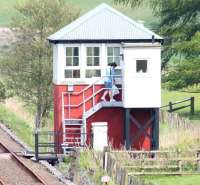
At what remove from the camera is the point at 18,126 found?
43.8 meters

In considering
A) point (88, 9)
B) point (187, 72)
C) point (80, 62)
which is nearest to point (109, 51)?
point (80, 62)

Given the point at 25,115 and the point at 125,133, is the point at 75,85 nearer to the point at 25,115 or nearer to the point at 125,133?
the point at 125,133

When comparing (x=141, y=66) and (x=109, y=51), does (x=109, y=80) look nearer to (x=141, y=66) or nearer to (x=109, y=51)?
(x=109, y=51)

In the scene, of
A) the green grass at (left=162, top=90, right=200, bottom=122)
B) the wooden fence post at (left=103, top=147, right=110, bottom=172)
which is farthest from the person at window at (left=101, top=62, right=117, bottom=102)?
the green grass at (left=162, top=90, right=200, bottom=122)

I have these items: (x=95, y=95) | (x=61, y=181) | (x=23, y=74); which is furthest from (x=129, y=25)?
(x=23, y=74)

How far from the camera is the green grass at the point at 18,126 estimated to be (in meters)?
40.7

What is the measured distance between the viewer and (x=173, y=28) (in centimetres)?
5169

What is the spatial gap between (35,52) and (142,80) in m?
16.4

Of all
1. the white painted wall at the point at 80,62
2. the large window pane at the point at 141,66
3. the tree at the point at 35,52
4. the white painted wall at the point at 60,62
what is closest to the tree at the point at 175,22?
the tree at the point at 35,52

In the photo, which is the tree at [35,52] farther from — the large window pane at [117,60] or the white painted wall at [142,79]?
the white painted wall at [142,79]

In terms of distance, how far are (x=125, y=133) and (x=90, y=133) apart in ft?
3.97

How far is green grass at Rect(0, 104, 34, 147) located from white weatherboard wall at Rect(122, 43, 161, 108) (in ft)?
17.8

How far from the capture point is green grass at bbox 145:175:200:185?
2820cm

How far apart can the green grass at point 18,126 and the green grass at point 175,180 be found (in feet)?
34.4
